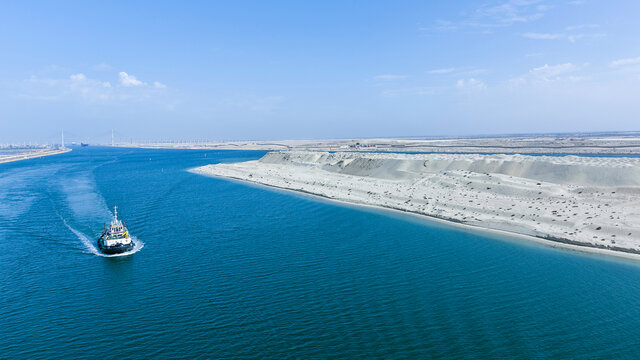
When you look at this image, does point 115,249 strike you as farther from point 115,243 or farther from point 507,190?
point 507,190

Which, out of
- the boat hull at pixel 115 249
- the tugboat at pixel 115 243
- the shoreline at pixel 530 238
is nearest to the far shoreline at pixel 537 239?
the shoreline at pixel 530 238

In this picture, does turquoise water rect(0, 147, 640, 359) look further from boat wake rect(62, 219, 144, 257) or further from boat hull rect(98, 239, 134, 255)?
boat hull rect(98, 239, 134, 255)

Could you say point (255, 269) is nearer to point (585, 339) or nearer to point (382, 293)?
point (382, 293)

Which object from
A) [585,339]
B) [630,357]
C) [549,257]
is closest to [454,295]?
[585,339]

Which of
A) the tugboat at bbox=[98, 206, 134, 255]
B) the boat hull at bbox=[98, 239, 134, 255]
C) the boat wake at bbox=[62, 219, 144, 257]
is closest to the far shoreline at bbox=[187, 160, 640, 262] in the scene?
the boat wake at bbox=[62, 219, 144, 257]

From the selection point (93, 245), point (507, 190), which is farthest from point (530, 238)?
point (93, 245)

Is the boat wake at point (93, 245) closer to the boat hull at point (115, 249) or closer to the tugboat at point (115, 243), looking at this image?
the boat hull at point (115, 249)
